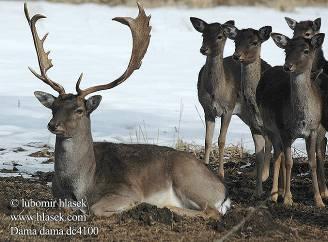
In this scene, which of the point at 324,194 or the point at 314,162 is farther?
the point at 324,194

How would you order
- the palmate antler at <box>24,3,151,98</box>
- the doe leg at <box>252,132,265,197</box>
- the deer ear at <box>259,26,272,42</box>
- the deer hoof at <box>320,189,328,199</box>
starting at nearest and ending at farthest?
the palmate antler at <box>24,3,151,98</box> → the deer hoof at <box>320,189,328,199</box> → the doe leg at <box>252,132,265,197</box> → the deer ear at <box>259,26,272,42</box>

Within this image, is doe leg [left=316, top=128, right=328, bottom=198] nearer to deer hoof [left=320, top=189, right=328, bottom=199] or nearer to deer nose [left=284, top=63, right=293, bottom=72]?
deer hoof [left=320, top=189, right=328, bottom=199]

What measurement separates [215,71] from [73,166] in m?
4.22

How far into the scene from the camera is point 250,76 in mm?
12336

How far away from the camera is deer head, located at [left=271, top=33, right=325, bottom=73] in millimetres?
10578

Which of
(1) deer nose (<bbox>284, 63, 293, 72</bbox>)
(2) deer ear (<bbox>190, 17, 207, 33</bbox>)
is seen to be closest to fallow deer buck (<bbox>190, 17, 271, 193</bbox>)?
(2) deer ear (<bbox>190, 17, 207, 33</bbox>)

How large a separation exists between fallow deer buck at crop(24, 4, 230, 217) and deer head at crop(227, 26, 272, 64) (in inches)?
109

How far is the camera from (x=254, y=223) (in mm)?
8930

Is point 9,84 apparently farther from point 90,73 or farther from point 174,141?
point 174,141

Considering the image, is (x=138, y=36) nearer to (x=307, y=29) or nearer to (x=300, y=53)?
(x=300, y=53)

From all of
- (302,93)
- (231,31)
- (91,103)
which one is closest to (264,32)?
(231,31)

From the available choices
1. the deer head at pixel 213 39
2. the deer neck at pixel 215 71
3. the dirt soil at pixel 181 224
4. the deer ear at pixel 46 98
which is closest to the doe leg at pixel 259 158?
the dirt soil at pixel 181 224

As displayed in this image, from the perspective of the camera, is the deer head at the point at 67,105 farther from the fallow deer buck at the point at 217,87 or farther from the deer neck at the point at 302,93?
the fallow deer buck at the point at 217,87

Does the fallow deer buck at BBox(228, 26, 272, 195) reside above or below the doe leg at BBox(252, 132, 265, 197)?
above
